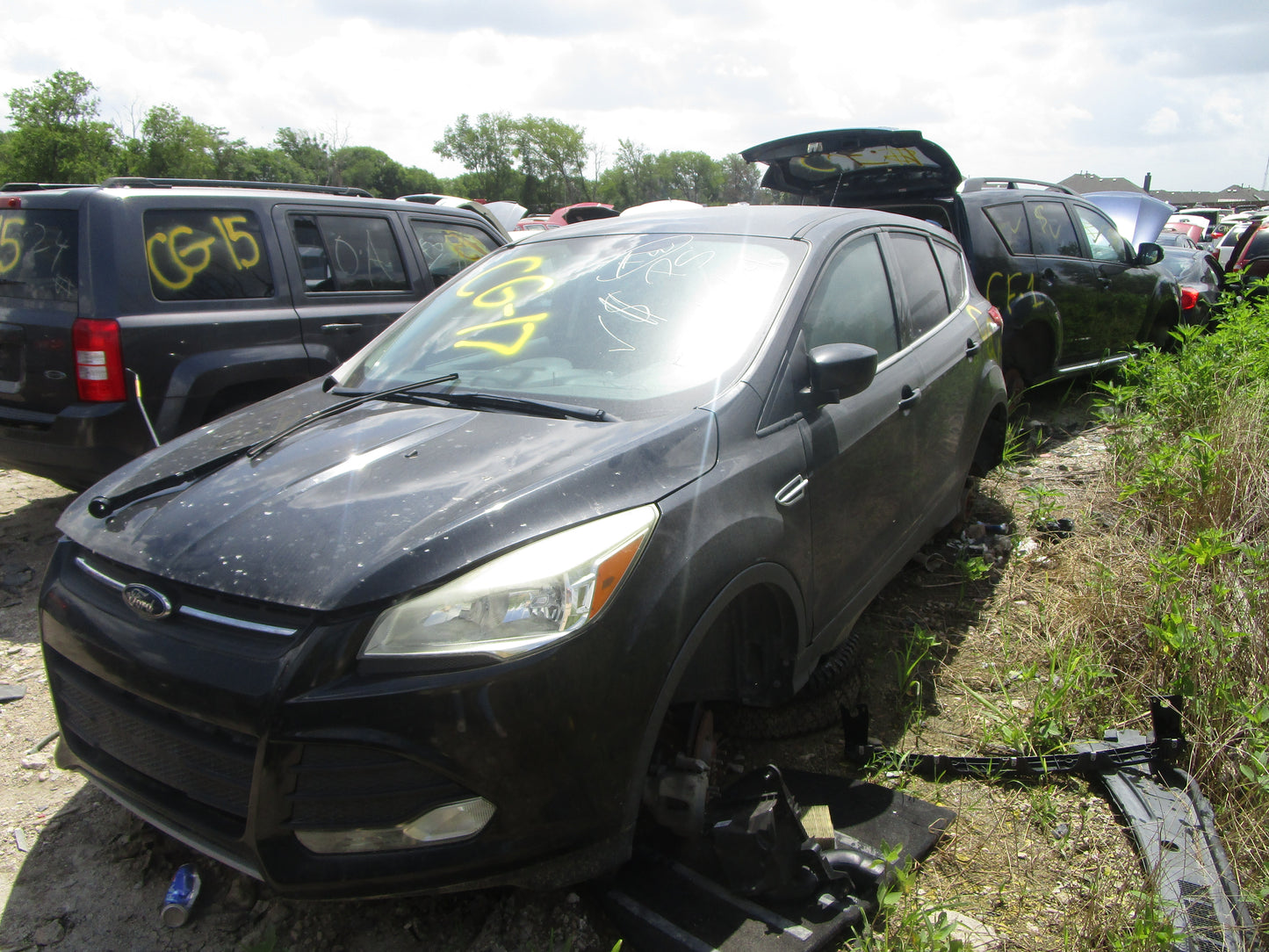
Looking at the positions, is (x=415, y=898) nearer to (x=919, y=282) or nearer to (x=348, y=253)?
(x=919, y=282)

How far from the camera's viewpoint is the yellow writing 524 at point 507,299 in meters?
2.89

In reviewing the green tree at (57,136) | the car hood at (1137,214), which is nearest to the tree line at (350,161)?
the green tree at (57,136)

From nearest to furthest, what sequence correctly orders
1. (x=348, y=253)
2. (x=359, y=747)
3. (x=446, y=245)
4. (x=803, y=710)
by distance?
(x=359, y=747)
(x=803, y=710)
(x=348, y=253)
(x=446, y=245)

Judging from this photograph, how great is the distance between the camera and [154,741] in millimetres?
1903

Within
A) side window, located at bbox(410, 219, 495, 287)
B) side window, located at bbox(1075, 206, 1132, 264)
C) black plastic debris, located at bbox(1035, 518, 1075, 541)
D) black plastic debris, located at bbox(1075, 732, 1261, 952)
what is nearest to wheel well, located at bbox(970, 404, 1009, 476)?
black plastic debris, located at bbox(1035, 518, 1075, 541)

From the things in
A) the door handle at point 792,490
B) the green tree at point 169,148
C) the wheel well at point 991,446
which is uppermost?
the green tree at point 169,148

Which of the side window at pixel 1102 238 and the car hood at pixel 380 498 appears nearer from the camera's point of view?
the car hood at pixel 380 498

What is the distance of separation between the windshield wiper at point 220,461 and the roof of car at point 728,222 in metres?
0.99

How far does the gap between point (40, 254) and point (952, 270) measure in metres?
4.46

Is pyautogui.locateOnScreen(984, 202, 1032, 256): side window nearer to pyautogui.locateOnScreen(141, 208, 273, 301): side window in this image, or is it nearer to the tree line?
pyautogui.locateOnScreen(141, 208, 273, 301): side window

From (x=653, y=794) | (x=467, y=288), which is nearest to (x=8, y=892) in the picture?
(x=653, y=794)

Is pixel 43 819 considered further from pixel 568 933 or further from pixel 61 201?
pixel 61 201

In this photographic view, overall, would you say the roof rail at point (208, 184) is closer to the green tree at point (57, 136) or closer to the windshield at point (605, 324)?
the windshield at point (605, 324)

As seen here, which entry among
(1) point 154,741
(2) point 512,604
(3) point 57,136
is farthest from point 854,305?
(3) point 57,136
